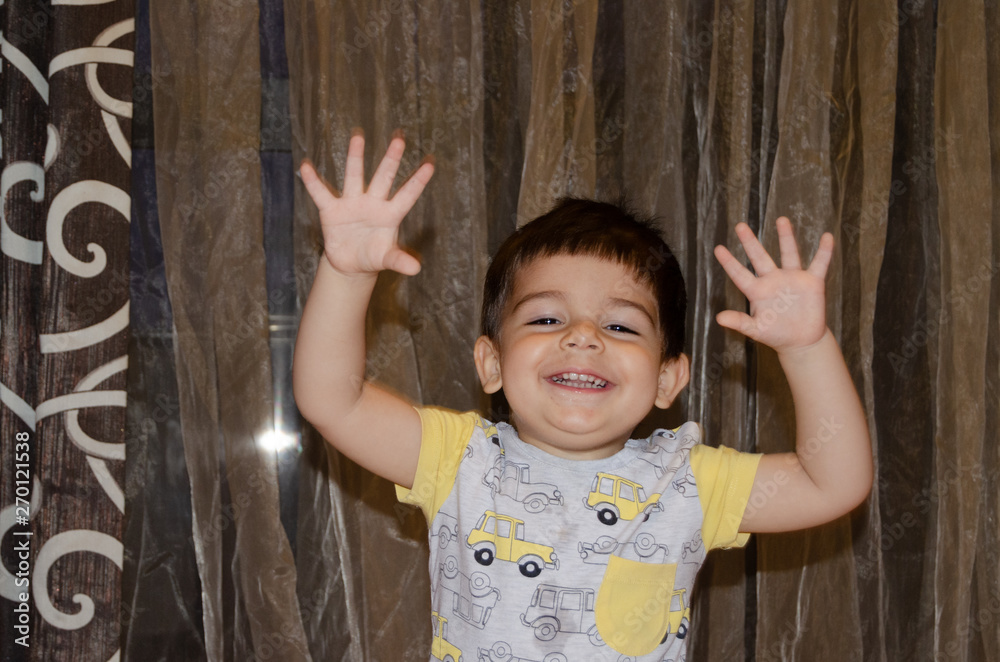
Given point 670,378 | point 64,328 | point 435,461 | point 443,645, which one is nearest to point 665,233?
point 670,378

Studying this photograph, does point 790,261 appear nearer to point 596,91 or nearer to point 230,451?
point 596,91

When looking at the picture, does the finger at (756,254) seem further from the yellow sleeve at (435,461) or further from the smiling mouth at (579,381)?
the yellow sleeve at (435,461)

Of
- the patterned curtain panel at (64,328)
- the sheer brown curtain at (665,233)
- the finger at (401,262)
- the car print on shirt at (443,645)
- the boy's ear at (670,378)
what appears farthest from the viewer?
the sheer brown curtain at (665,233)

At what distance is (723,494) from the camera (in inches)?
37.0

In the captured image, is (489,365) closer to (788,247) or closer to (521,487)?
(521,487)

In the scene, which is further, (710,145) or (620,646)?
(710,145)

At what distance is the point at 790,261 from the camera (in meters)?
0.88

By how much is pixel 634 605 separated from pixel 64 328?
0.84 metres

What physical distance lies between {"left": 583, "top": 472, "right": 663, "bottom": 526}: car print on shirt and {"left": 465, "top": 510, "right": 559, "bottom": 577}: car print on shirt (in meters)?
0.07

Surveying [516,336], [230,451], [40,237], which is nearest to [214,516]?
[230,451]

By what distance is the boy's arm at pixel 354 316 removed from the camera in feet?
2.67

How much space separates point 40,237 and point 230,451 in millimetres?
397

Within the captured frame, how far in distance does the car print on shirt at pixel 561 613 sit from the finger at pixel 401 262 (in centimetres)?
35

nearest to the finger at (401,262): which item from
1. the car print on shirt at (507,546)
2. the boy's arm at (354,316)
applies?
the boy's arm at (354,316)
